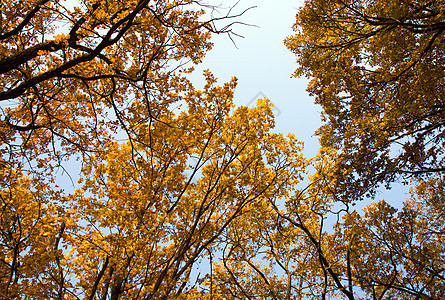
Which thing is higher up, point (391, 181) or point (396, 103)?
point (396, 103)

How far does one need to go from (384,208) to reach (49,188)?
26.6ft

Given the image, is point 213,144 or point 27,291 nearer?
point 27,291

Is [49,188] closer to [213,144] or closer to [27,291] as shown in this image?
[27,291]

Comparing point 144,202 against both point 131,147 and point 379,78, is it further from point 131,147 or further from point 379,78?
point 379,78

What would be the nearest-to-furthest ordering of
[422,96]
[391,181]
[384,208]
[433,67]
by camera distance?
1. [433,67]
2. [422,96]
3. [391,181]
4. [384,208]

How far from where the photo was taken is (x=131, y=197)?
201 inches

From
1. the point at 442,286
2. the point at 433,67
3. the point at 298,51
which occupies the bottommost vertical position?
the point at 442,286

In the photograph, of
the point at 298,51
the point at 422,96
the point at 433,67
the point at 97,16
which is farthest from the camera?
the point at 298,51

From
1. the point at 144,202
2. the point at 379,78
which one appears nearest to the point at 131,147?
the point at 144,202

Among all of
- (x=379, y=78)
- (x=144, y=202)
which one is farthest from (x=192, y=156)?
(x=379, y=78)

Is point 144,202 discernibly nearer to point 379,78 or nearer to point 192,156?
point 192,156

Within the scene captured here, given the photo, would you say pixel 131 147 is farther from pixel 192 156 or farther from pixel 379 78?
pixel 379 78

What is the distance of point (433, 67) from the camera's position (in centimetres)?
510

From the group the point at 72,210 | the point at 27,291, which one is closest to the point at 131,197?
the point at 72,210
